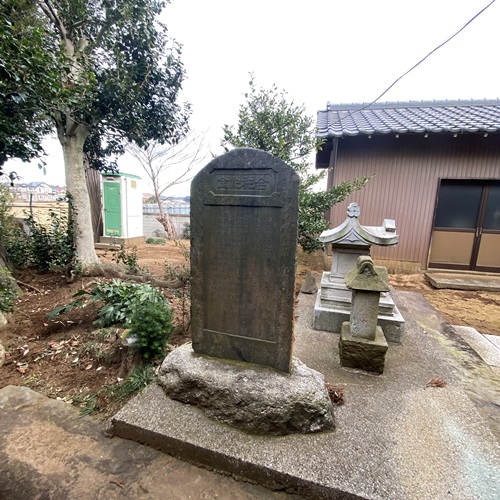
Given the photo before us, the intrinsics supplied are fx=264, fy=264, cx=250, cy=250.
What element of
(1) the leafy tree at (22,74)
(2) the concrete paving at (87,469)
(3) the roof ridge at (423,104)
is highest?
(3) the roof ridge at (423,104)

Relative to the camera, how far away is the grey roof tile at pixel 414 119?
6066 mm

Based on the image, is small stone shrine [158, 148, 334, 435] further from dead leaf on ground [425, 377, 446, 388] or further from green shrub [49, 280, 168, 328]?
green shrub [49, 280, 168, 328]

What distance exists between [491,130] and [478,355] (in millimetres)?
5385

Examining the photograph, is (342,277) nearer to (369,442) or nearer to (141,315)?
(369,442)

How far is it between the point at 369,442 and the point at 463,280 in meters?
6.34

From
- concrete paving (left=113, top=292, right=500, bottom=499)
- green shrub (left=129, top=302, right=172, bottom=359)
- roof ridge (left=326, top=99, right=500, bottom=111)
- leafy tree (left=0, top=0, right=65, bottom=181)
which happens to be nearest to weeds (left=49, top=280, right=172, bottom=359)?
green shrub (left=129, top=302, right=172, bottom=359)

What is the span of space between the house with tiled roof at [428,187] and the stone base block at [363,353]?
15.8 feet

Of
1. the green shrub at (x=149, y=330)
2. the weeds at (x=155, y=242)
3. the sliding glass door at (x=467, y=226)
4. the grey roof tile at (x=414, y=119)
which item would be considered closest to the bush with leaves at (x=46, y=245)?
the green shrub at (x=149, y=330)

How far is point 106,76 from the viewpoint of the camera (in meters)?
4.27

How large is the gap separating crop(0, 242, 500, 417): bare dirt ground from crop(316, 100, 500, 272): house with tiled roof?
6.71 feet

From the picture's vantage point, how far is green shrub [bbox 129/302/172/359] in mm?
2492

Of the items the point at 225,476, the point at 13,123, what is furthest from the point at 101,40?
the point at 225,476

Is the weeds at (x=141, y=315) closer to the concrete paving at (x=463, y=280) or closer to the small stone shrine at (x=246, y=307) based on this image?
the small stone shrine at (x=246, y=307)

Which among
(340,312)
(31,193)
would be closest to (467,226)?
(340,312)
